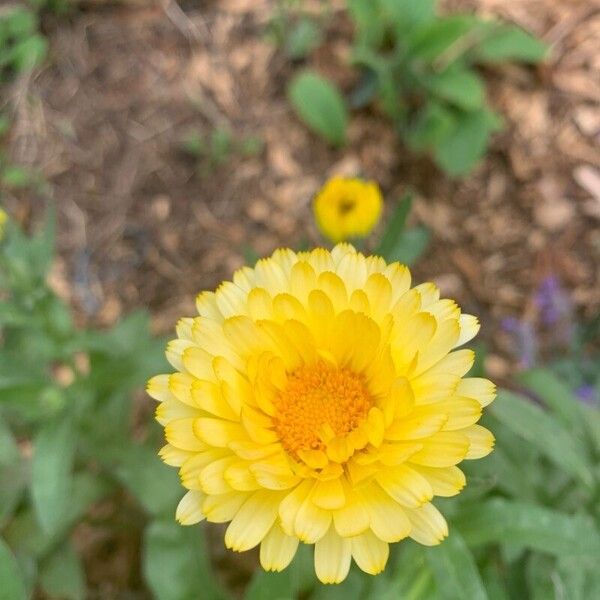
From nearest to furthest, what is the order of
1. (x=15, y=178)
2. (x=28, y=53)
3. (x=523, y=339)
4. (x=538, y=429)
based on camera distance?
(x=538, y=429) < (x=523, y=339) < (x=15, y=178) < (x=28, y=53)

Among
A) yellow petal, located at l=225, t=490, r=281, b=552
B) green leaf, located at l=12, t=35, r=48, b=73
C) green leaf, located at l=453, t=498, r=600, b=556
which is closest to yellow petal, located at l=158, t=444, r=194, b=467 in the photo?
yellow petal, located at l=225, t=490, r=281, b=552

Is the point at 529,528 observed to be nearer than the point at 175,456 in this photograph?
No

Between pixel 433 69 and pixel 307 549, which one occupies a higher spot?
pixel 433 69

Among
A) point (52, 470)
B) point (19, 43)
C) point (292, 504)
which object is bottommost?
point (19, 43)

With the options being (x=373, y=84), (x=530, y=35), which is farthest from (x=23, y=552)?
(x=530, y=35)

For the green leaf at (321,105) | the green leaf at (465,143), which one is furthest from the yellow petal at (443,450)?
the green leaf at (321,105)

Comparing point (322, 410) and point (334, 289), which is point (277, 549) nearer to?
point (322, 410)

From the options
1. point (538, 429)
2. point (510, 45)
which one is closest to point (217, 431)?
point (538, 429)

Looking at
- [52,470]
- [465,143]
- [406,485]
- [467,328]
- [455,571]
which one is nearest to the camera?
[406,485]
